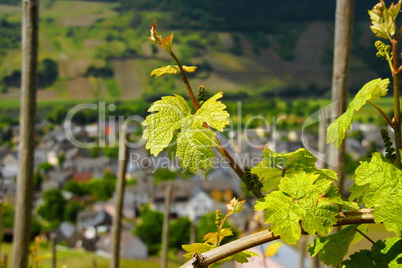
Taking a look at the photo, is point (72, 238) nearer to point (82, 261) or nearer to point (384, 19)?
point (82, 261)

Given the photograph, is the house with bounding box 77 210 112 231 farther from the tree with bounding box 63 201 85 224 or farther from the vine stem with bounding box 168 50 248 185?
the vine stem with bounding box 168 50 248 185

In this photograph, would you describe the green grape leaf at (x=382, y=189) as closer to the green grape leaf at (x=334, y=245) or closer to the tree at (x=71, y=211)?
the green grape leaf at (x=334, y=245)

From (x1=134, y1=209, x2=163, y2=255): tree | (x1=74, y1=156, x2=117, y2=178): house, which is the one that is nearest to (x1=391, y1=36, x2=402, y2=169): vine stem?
(x1=134, y1=209, x2=163, y2=255): tree

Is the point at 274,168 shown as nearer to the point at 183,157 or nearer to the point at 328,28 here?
the point at 183,157

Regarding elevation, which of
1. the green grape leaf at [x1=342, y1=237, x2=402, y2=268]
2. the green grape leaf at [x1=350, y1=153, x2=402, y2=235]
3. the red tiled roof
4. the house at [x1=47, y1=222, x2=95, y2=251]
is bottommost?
the house at [x1=47, y1=222, x2=95, y2=251]

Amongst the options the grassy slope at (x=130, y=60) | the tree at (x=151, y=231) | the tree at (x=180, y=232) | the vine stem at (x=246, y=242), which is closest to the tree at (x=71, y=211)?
the tree at (x=151, y=231)

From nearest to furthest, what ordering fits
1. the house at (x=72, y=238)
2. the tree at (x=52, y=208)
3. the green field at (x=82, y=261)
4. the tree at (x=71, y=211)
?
the green field at (x=82, y=261) < the house at (x=72, y=238) < the tree at (x=52, y=208) < the tree at (x=71, y=211)

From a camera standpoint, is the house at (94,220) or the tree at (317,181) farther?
the house at (94,220)
